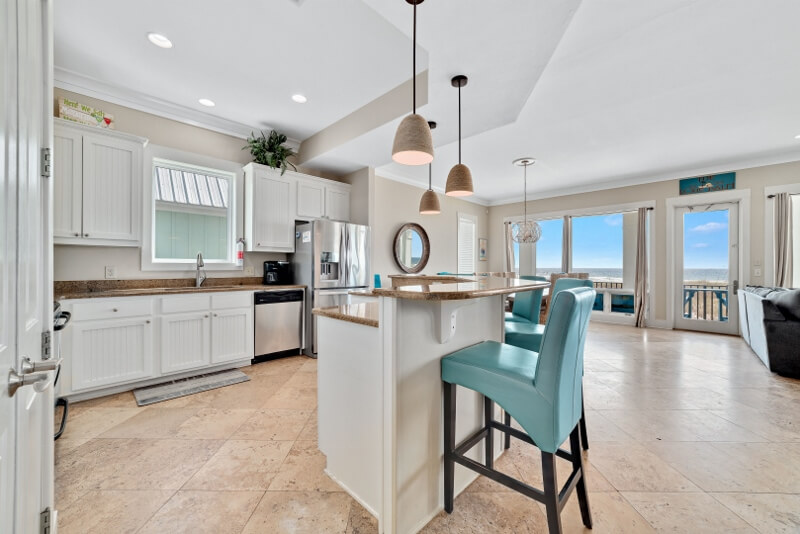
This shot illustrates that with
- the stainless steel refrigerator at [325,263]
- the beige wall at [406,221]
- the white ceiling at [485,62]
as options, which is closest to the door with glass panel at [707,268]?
the white ceiling at [485,62]

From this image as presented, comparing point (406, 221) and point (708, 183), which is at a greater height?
point (708, 183)

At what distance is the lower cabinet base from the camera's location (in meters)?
2.54

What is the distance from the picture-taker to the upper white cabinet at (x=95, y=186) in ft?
8.32

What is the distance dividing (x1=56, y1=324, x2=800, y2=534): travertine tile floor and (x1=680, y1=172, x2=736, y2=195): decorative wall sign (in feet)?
11.1

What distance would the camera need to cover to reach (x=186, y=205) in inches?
136

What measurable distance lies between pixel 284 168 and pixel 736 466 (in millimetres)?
4516

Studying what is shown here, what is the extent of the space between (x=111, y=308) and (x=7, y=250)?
245cm

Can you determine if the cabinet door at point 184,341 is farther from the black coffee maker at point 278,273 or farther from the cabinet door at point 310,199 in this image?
the cabinet door at point 310,199

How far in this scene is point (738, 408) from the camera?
8.05 feet

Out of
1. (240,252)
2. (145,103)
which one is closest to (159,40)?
(145,103)

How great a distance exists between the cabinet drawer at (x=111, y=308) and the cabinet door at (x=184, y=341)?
0.19m

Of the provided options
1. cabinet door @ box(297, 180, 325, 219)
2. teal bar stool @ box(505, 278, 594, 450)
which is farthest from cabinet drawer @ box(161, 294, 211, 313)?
teal bar stool @ box(505, 278, 594, 450)

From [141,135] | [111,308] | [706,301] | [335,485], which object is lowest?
[335,485]

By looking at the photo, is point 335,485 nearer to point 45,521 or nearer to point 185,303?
point 45,521
